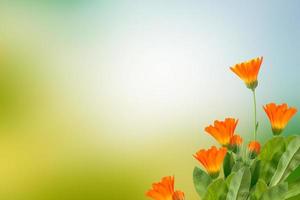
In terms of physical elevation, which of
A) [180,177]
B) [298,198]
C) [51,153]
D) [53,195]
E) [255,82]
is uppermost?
[51,153]

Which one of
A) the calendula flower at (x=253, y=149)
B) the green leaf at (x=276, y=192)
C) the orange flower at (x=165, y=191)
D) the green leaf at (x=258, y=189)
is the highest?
the calendula flower at (x=253, y=149)

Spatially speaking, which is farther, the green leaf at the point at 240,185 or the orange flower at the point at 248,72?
the orange flower at the point at 248,72

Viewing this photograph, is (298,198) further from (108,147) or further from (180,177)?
(108,147)

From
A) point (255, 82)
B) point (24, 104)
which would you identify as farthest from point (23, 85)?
point (255, 82)

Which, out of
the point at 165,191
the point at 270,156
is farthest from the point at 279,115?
the point at 165,191

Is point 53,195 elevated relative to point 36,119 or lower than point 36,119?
lower

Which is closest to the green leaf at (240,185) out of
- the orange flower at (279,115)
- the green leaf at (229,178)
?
the green leaf at (229,178)

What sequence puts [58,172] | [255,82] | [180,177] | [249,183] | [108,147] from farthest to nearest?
1. [58,172]
2. [108,147]
3. [180,177]
4. [255,82]
5. [249,183]

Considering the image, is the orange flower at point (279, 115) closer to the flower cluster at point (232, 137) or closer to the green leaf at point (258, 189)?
the flower cluster at point (232, 137)
